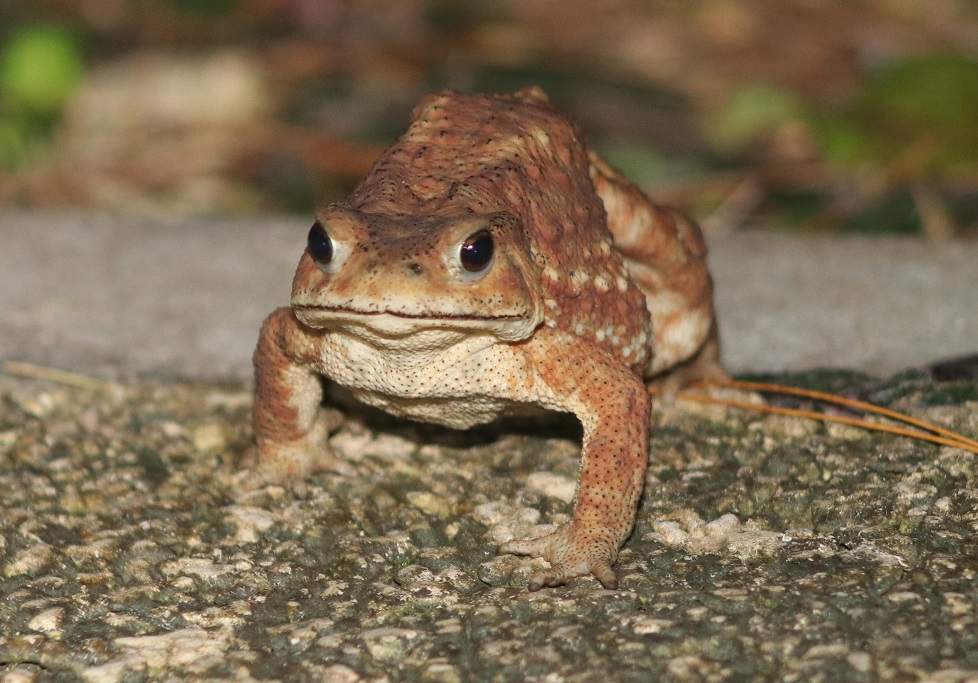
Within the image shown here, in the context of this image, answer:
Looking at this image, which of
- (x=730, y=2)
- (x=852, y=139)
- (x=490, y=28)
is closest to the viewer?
(x=852, y=139)

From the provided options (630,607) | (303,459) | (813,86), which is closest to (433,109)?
(303,459)

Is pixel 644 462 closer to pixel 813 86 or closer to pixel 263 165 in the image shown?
pixel 263 165

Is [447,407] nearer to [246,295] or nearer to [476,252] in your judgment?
[476,252]

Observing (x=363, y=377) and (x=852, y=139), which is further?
(x=852, y=139)

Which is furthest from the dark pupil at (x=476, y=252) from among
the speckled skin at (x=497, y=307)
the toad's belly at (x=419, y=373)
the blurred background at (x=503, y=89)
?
the blurred background at (x=503, y=89)

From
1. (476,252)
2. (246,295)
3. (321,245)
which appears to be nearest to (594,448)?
(476,252)

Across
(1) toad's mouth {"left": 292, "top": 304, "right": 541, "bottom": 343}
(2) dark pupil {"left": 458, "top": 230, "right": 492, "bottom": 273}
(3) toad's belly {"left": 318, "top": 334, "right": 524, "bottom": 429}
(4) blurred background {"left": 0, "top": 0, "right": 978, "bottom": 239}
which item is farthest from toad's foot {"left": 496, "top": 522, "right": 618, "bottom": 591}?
(4) blurred background {"left": 0, "top": 0, "right": 978, "bottom": 239}

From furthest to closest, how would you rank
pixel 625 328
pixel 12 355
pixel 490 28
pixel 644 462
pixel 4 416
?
1. pixel 490 28
2. pixel 12 355
3. pixel 4 416
4. pixel 625 328
5. pixel 644 462
